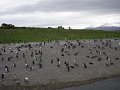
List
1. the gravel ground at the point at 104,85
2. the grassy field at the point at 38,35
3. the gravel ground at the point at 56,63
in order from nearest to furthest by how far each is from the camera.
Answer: the gravel ground at the point at 104,85
the gravel ground at the point at 56,63
the grassy field at the point at 38,35

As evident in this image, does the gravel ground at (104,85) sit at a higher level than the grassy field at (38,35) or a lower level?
lower

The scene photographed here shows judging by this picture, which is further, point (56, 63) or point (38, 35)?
point (38, 35)

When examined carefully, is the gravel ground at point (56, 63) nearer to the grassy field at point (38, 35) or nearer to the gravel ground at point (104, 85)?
the gravel ground at point (104, 85)

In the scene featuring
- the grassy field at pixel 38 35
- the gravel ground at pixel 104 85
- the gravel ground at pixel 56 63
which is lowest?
the gravel ground at pixel 104 85

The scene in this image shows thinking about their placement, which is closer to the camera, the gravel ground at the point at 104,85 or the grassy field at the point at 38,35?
the gravel ground at the point at 104,85

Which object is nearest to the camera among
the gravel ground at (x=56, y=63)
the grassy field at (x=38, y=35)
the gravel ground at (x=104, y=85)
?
the gravel ground at (x=104, y=85)

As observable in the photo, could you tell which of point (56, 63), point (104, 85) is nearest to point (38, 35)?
point (56, 63)

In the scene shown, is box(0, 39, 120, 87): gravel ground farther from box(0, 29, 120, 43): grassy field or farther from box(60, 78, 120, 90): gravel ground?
box(0, 29, 120, 43): grassy field

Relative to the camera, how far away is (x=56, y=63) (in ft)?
158

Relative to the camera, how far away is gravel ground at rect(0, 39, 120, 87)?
4166 cm

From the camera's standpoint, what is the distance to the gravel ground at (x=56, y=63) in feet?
137

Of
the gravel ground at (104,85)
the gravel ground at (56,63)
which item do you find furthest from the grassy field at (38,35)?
the gravel ground at (104,85)

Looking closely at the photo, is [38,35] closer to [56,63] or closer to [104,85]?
[56,63]

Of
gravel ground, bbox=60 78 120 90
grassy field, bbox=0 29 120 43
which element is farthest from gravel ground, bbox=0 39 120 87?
grassy field, bbox=0 29 120 43
